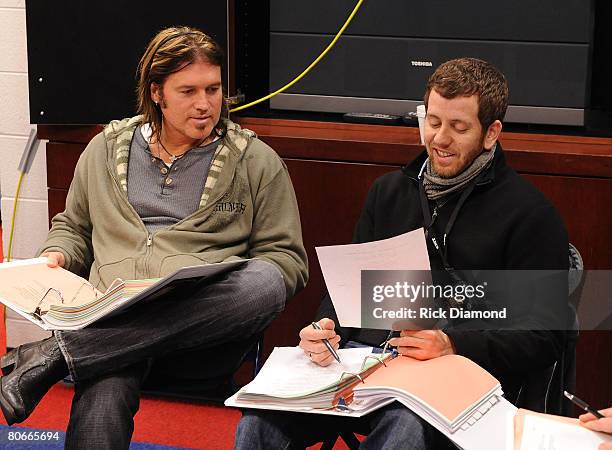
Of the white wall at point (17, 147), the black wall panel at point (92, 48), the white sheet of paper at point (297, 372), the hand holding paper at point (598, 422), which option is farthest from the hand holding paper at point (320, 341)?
the white wall at point (17, 147)

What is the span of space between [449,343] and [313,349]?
0.27 meters

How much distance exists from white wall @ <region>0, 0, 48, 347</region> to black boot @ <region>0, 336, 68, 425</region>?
128 centimetres

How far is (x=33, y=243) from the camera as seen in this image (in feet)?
10.9

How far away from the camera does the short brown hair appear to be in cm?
206

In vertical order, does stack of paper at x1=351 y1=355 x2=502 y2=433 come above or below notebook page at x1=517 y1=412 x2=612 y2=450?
above

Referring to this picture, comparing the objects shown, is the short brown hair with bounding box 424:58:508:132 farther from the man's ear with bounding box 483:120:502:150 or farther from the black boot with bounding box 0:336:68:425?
the black boot with bounding box 0:336:68:425

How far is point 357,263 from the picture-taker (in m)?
1.89

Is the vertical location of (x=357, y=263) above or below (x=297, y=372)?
above

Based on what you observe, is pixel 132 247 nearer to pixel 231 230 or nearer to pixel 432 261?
pixel 231 230

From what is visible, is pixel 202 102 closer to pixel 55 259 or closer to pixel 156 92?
pixel 156 92

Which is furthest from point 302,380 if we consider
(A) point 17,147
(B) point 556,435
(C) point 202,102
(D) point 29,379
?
(A) point 17,147

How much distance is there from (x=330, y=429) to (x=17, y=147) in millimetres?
1762

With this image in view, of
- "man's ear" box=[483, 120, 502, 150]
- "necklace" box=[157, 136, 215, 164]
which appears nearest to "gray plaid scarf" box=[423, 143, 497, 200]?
"man's ear" box=[483, 120, 502, 150]

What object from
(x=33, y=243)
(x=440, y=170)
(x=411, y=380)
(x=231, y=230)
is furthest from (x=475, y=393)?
(x=33, y=243)
